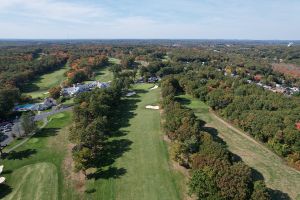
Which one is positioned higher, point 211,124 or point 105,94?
point 105,94

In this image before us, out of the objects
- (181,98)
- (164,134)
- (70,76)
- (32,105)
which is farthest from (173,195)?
(70,76)

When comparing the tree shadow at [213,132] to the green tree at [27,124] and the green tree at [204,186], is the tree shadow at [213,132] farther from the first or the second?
the green tree at [27,124]

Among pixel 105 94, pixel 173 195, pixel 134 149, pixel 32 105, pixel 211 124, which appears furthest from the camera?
pixel 32 105

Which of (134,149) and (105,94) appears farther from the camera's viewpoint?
(105,94)

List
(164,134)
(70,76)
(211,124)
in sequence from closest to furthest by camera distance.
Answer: (164,134), (211,124), (70,76)

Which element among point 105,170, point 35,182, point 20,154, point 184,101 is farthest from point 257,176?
point 184,101

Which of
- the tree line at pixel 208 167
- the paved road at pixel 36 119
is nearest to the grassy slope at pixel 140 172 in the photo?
the tree line at pixel 208 167

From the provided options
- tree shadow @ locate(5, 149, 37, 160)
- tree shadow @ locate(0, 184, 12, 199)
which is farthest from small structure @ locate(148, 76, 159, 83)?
tree shadow @ locate(0, 184, 12, 199)

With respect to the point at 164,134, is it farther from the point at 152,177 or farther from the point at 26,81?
the point at 26,81
